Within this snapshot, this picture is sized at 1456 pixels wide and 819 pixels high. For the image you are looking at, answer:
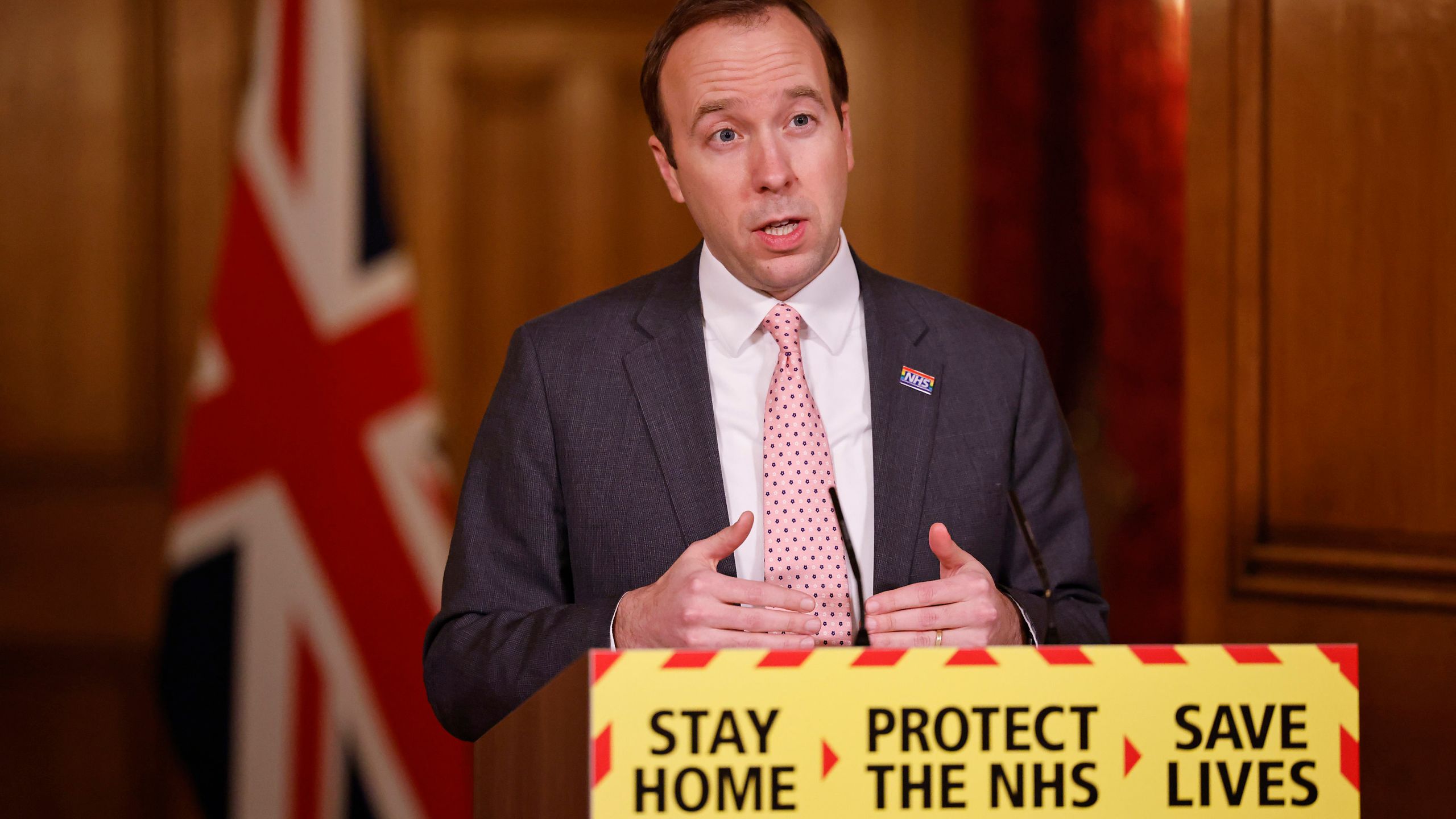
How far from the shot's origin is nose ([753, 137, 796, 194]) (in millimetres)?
1201

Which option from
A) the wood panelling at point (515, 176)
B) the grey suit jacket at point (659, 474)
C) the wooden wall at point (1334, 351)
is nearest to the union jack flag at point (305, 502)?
the wood panelling at point (515, 176)

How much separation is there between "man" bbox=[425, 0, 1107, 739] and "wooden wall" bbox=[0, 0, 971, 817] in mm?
1624

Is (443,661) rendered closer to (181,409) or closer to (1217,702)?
(1217,702)

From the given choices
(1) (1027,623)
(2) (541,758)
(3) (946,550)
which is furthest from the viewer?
(1) (1027,623)

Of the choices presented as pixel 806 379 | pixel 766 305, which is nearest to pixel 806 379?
pixel 806 379

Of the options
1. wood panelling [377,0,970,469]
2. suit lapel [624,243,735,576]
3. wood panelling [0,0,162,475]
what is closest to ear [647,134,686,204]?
suit lapel [624,243,735,576]

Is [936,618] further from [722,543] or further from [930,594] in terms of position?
[722,543]

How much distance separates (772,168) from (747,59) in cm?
12

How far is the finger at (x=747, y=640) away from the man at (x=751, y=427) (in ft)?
0.79

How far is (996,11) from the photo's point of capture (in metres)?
2.89

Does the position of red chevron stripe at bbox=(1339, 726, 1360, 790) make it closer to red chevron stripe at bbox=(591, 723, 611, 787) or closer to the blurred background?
red chevron stripe at bbox=(591, 723, 611, 787)

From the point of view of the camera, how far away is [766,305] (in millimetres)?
1273

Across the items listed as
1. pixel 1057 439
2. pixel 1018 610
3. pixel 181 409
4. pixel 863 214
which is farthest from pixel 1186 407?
pixel 181 409

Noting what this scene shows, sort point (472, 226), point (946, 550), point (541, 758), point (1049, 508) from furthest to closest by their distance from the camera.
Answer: point (472, 226) → point (1049, 508) → point (946, 550) → point (541, 758)
